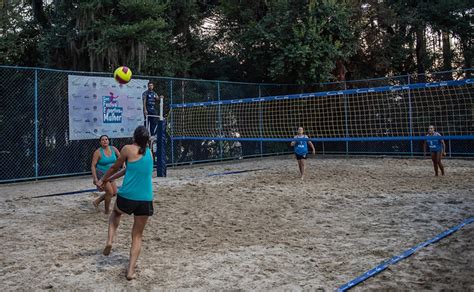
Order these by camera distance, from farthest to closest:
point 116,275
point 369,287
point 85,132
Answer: point 85,132, point 116,275, point 369,287

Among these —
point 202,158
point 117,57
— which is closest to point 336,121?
point 202,158

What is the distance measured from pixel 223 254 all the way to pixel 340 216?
7.07ft

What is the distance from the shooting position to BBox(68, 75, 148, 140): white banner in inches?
414

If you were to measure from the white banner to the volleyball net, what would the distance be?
1.15 m

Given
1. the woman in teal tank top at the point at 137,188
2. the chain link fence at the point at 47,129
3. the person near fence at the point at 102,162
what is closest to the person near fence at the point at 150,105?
the chain link fence at the point at 47,129

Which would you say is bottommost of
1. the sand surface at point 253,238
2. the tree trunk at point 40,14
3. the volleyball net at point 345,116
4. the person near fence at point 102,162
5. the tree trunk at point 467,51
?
the sand surface at point 253,238

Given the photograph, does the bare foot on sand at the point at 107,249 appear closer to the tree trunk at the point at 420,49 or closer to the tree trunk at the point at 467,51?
the tree trunk at the point at 467,51

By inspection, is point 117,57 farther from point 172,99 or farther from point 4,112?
point 4,112

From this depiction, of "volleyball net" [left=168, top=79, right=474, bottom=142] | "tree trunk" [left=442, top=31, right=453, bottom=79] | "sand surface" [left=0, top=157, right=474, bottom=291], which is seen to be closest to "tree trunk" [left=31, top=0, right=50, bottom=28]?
"volleyball net" [left=168, top=79, right=474, bottom=142]

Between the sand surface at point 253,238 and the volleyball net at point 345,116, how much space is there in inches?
180

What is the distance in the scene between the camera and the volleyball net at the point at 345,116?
1273cm

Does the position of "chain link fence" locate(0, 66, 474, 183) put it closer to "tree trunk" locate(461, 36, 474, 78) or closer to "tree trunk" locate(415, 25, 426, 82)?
"tree trunk" locate(461, 36, 474, 78)

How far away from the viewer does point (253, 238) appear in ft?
15.8

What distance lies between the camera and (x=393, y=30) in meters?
16.5
